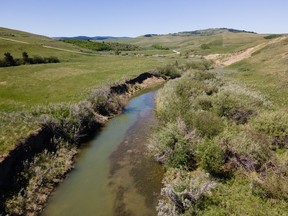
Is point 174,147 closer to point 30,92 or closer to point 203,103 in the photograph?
point 203,103

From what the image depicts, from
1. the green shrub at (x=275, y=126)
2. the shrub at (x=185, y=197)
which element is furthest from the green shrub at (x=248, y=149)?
the shrub at (x=185, y=197)

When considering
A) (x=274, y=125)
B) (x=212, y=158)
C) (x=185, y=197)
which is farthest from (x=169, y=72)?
(x=185, y=197)

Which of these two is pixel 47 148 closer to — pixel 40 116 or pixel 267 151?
pixel 40 116

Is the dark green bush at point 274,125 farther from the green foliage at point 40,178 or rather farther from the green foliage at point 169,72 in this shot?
the green foliage at point 169,72

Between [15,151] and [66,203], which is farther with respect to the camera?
[15,151]

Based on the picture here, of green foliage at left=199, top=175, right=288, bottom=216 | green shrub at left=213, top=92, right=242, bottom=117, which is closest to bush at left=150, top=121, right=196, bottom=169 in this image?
green foliage at left=199, top=175, right=288, bottom=216

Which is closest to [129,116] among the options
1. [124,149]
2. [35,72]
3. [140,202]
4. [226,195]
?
[124,149]
